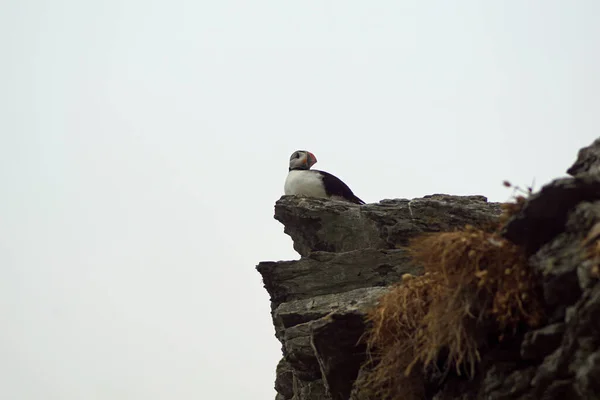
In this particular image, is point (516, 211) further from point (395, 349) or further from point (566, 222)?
point (395, 349)

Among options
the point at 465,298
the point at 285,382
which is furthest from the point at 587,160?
the point at 285,382

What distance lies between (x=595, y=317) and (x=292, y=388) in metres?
5.29

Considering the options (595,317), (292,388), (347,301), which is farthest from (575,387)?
(292,388)

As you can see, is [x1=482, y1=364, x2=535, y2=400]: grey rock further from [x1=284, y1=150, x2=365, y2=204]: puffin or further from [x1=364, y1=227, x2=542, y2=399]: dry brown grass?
[x1=284, y1=150, x2=365, y2=204]: puffin

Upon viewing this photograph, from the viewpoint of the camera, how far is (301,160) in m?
13.4

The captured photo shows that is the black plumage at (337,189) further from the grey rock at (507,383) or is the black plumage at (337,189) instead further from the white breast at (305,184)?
the grey rock at (507,383)

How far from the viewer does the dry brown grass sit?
17.2ft

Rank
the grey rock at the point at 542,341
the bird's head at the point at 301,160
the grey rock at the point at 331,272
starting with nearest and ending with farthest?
the grey rock at the point at 542,341 < the grey rock at the point at 331,272 < the bird's head at the point at 301,160

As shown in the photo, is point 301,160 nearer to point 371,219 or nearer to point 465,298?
point 371,219

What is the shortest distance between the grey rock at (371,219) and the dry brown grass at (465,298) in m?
2.83

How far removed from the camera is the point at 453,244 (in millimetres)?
5414

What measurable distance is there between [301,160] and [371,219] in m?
3.95

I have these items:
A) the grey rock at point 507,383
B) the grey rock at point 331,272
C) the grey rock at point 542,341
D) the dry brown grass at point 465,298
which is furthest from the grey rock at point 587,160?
the grey rock at point 331,272

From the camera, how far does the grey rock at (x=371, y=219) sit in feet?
30.0
